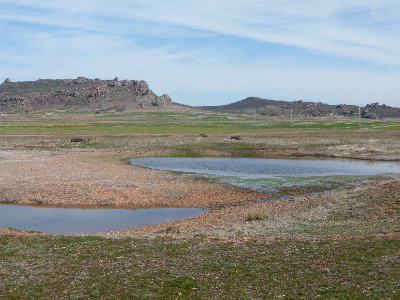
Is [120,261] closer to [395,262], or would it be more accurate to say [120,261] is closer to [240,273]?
[240,273]

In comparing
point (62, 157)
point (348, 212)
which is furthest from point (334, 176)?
point (62, 157)

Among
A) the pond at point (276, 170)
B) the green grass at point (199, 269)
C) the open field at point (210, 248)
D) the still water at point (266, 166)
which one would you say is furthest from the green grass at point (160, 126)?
the green grass at point (199, 269)

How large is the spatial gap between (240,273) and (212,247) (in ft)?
10.0

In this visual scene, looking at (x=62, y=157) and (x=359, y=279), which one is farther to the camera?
(x=62, y=157)

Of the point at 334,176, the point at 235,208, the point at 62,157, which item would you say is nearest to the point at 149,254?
the point at 235,208

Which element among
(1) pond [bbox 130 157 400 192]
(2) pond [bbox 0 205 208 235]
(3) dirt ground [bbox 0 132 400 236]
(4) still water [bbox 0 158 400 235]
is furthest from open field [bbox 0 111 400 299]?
(1) pond [bbox 130 157 400 192]

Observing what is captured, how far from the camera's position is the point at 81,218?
22.7 metres

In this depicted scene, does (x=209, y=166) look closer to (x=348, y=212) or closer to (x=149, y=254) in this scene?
(x=348, y=212)

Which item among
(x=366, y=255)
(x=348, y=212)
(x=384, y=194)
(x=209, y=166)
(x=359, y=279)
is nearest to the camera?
(x=359, y=279)

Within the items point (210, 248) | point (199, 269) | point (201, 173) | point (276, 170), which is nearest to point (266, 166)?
point (276, 170)

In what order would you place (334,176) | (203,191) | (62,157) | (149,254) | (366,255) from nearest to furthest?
1. (366,255)
2. (149,254)
3. (203,191)
4. (334,176)
5. (62,157)

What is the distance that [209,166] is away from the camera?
4356 cm

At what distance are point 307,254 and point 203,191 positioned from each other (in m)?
16.5

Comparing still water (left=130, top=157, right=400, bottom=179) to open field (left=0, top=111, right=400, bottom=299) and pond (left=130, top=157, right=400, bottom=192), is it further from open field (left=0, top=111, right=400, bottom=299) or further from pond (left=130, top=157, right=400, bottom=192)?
open field (left=0, top=111, right=400, bottom=299)
